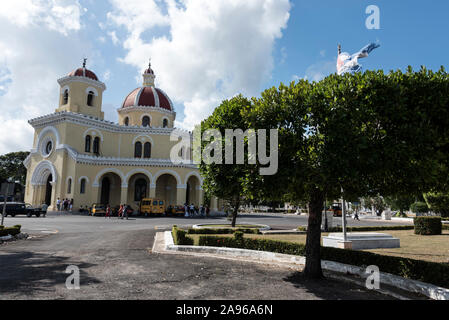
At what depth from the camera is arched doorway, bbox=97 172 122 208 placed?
3869 cm

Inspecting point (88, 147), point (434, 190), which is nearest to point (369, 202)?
point (88, 147)

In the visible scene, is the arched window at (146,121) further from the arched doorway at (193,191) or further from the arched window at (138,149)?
the arched doorway at (193,191)

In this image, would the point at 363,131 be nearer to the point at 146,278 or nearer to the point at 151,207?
the point at 146,278

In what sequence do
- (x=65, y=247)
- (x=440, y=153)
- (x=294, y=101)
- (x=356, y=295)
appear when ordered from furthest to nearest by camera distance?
(x=65, y=247), (x=294, y=101), (x=356, y=295), (x=440, y=153)

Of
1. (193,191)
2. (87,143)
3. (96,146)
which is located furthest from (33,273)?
(193,191)

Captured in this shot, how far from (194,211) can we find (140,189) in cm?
773

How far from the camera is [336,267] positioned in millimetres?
9117

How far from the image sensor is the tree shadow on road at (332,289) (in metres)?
6.75

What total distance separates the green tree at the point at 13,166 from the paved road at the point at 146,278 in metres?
62.6

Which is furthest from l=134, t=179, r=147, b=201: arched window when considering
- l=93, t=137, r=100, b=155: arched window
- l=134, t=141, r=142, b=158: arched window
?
l=93, t=137, r=100, b=155: arched window

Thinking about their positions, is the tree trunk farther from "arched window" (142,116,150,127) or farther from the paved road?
"arched window" (142,116,150,127)
